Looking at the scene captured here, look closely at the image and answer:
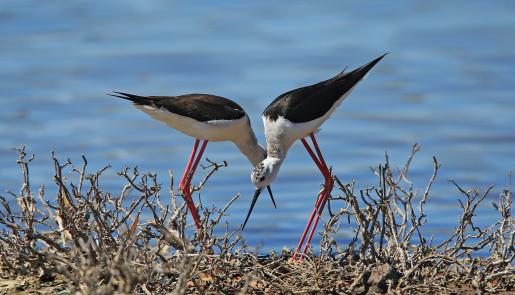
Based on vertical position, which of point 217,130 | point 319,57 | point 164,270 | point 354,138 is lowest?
point 164,270

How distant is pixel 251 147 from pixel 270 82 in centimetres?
549

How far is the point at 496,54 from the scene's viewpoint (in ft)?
50.7

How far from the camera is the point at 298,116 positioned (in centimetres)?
768

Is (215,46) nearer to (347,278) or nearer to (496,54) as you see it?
(496,54)

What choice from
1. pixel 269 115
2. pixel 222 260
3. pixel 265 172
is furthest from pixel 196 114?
pixel 222 260

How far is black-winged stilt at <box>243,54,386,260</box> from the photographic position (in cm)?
769

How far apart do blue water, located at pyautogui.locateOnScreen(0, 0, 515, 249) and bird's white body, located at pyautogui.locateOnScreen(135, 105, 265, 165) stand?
108 centimetres

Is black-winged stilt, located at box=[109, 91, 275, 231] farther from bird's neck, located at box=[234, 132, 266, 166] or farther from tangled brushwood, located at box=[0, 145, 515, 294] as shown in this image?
tangled brushwood, located at box=[0, 145, 515, 294]

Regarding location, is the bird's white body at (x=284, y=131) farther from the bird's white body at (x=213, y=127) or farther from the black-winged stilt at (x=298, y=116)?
the bird's white body at (x=213, y=127)

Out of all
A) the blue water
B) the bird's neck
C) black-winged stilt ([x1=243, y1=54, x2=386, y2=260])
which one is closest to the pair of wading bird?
black-winged stilt ([x1=243, y1=54, x2=386, y2=260])

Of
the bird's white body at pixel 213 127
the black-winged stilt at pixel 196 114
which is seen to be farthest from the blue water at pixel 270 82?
the black-winged stilt at pixel 196 114

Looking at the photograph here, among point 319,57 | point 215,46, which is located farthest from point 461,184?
point 215,46

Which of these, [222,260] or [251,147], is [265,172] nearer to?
[251,147]

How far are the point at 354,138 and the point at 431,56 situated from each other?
3635 millimetres
